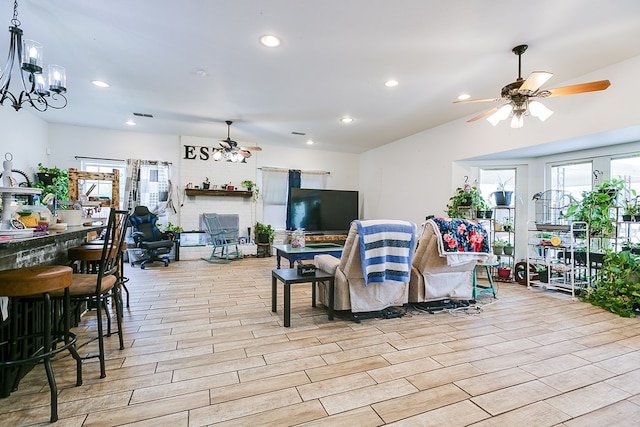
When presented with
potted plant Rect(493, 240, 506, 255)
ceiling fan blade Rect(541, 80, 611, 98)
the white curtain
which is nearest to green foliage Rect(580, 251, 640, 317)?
potted plant Rect(493, 240, 506, 255)

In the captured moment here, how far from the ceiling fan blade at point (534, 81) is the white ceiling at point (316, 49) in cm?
49

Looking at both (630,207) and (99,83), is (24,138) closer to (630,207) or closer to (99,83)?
(99,83)

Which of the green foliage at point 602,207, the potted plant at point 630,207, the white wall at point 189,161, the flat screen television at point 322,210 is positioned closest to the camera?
the potted plant at point 630,207

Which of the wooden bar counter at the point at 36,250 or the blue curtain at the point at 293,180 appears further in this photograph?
the blue curtain at the point at 293,180

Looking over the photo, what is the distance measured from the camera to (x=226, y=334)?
2.75m

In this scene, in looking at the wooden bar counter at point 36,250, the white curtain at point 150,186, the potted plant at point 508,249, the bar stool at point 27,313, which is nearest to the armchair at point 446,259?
the potted plant at point 508,249

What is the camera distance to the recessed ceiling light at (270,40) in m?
2.87

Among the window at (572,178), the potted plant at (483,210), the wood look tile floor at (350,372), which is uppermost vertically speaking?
the window at (572,178)

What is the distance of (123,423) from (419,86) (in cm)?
430

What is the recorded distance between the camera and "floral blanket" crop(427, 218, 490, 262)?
3.15m

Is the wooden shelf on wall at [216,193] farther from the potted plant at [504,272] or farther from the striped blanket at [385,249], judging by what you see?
the potted plant at [504,272]

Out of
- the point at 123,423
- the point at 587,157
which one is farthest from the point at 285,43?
the point at 587,157

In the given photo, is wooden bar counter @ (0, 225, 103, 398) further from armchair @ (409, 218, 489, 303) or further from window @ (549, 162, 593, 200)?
window @ (549, 162, 593, 200)

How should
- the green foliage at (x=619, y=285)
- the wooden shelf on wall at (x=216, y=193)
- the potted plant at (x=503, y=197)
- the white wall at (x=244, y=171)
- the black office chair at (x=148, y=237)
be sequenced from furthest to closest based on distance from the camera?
1. the white wall at (x=244, y=171)
2. the wooden shelf on wall at (x=216, y=193)
3. the black office chair at (x=148, y=237)
4. the potted plant at (x=503, y=197)
5. the green foliage at (x=619, y=285)
